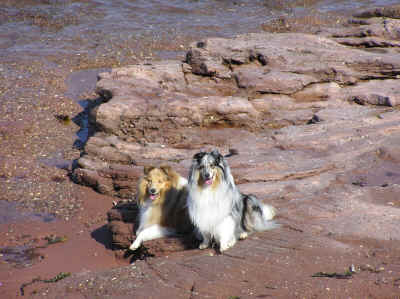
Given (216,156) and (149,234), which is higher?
(216,156)

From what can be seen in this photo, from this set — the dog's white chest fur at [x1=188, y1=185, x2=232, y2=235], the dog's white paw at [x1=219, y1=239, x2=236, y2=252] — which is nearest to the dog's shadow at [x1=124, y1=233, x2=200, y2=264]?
the dog's white chest fur at [x1=188, y1=185, x2=232, y2=235]

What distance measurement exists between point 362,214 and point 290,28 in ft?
58.5

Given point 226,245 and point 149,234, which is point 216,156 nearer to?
point 226,245

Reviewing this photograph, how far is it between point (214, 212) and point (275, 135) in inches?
170

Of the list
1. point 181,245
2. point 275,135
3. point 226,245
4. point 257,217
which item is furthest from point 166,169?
point 275,135

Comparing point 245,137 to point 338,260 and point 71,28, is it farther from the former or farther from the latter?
point 71,28

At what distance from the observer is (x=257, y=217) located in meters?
6.78

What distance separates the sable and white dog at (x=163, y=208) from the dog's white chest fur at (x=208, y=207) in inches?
20.9

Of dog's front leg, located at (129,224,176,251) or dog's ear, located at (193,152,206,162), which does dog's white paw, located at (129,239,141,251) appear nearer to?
dog's front leg, located at (129,224,176,251)

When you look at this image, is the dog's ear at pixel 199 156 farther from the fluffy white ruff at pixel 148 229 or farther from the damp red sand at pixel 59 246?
the damp red sand at pixel 59 246

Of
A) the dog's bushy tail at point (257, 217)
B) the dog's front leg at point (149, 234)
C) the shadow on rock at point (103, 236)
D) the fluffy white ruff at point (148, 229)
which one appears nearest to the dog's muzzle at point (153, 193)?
the fluffy white ruff at point (148, 229)

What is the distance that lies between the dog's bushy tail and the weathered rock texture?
0.57 ft

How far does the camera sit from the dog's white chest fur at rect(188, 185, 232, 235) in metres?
6.23

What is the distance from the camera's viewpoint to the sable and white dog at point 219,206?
19.6ft
